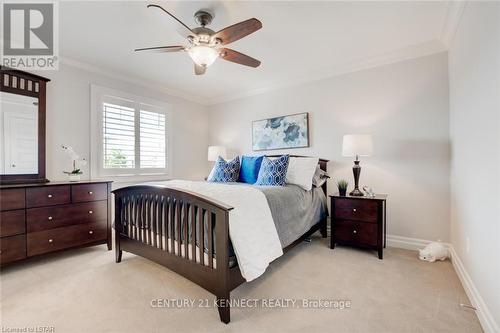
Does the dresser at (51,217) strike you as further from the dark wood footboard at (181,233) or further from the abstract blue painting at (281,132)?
the abstract blue painting at (281,132)

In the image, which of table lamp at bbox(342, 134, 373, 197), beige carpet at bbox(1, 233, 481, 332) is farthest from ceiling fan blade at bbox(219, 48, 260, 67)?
beige carpet at bbox(1, 233, 481, 332)

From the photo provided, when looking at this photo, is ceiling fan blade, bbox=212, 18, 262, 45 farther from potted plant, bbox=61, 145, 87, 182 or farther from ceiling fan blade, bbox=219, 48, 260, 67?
potted plant, bbox=61, 145, 87, 182

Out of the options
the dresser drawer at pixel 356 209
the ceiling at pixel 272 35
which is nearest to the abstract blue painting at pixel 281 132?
the ceiling at pixel 272 35

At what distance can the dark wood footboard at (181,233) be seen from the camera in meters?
1.55

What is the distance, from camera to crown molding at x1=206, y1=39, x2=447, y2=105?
2.75 metres

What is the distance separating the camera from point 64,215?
8.43ft

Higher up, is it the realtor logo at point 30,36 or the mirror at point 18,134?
the realtor logo at point 30,36

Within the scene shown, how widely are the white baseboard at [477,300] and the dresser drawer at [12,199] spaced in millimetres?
3906

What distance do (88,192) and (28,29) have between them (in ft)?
6.16

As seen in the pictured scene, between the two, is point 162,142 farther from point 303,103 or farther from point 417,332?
point 417,332

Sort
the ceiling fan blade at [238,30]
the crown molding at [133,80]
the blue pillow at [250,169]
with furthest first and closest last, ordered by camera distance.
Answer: the blue pillow at [250,169] → the crown molding at [133,80] → the ceiling fan blade at [238,30]

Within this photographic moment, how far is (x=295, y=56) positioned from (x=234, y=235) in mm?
2567

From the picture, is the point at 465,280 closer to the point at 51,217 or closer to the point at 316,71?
the point at 316,71

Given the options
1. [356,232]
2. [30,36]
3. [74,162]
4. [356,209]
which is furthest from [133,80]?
[356,232]
